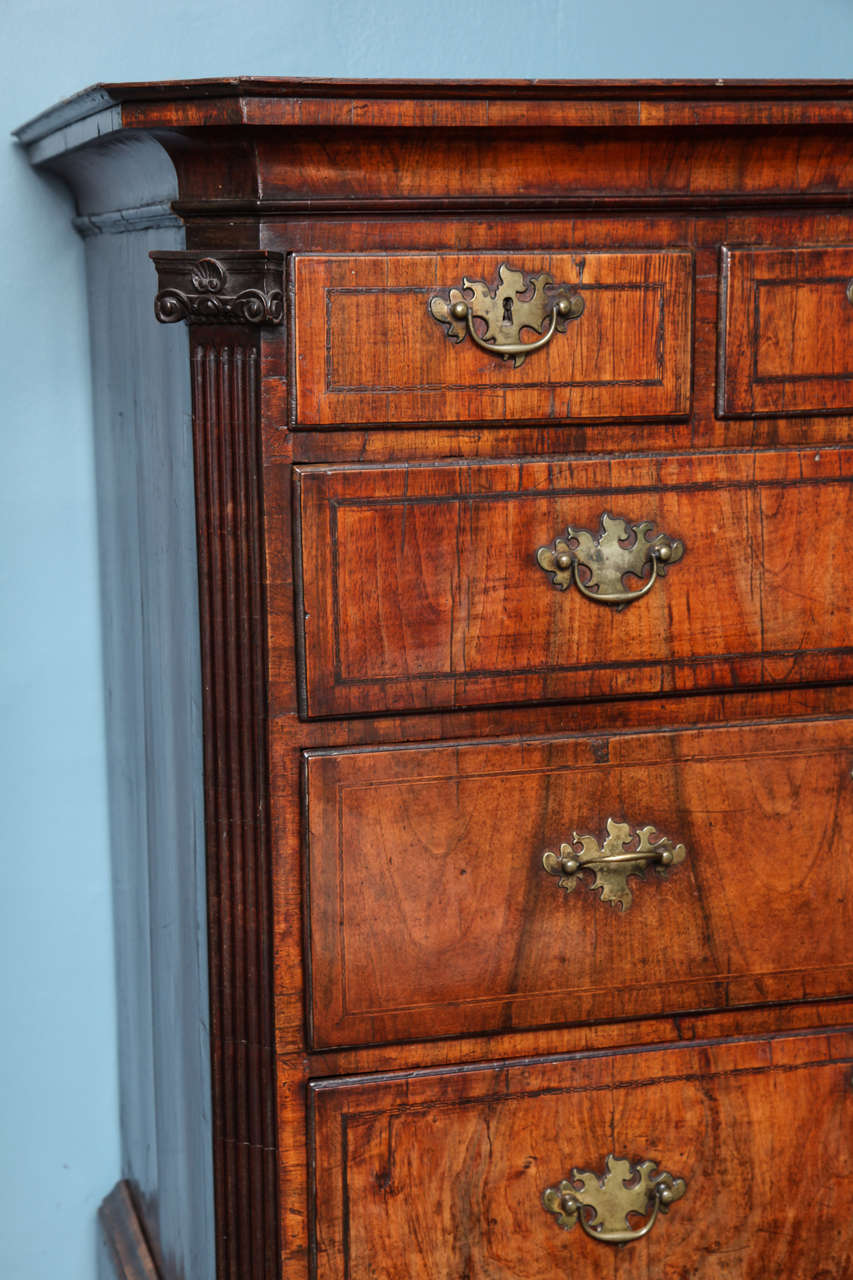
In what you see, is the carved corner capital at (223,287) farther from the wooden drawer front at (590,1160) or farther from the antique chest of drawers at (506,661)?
the wooden drawer front at (590,1160)

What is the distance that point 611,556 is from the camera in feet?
3.90

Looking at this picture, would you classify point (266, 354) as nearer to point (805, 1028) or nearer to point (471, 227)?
point (471, 227)

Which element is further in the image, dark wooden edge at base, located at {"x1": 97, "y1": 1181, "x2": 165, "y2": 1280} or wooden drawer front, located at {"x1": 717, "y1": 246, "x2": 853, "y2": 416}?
dark wooden edge at base, located at {"x1": 97, "y1": 1181, "x2": 165, "y2": 1280}

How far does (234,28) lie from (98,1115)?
4.29ft

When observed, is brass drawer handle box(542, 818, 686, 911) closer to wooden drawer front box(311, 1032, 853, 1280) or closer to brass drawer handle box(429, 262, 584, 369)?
wooden drawer front box(311, 1032, 853, 1280)

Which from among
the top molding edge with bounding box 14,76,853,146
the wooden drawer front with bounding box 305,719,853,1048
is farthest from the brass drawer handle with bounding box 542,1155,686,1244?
the top molding edge with bounding box 14,76,853,146

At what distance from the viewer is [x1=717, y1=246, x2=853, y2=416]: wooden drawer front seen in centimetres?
119

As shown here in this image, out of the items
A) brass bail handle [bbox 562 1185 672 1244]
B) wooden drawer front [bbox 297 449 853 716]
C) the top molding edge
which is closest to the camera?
the top molding edge

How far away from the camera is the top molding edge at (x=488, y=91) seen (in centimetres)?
103

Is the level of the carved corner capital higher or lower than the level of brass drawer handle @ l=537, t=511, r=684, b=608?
higher

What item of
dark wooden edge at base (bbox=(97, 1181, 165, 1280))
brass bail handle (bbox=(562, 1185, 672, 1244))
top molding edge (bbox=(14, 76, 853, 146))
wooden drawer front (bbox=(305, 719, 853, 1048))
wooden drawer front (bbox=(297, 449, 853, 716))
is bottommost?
dark wooden edge at base (bbox=(97, 1181, 165, 1280))

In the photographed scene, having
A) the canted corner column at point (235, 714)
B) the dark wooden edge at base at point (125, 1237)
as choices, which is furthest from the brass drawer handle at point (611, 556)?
the dark wooden edge at base at point (125, 1237)

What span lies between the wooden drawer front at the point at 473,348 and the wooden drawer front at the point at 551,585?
5 centimetres

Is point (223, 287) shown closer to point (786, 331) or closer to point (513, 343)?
point (513, 343)
